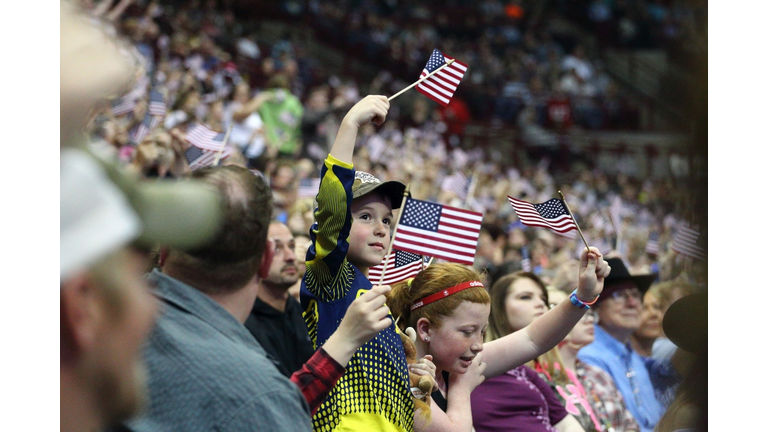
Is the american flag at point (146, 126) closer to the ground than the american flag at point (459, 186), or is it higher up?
closer to the ground

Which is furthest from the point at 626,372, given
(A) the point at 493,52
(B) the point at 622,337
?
(A) the point at 493,52

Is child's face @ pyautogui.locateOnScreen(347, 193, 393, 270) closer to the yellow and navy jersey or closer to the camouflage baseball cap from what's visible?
the camouflage baseball cap

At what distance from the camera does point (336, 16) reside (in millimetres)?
20281

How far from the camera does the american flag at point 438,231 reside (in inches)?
129

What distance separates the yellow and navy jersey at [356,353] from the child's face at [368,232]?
0.17 metres

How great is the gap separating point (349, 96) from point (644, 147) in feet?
27.9

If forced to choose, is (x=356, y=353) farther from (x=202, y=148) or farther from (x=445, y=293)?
(x=202, y=148)

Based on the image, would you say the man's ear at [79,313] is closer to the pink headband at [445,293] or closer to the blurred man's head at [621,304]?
the pink headband at [445,293]

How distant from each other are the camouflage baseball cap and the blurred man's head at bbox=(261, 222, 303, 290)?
1210 mm

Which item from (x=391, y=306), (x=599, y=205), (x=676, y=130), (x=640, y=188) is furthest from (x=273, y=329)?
(x=640, y=188)

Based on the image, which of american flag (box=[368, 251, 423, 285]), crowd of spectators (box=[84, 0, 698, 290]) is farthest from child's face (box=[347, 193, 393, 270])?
crowd of spectators (box=[84, 0, 698, 290])

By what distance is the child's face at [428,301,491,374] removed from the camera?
2885 millimetres

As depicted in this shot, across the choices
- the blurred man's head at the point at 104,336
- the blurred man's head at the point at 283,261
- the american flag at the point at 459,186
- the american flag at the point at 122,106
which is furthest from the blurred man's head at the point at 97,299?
the american flag at the point at 459,186

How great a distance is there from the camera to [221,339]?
1585mm
